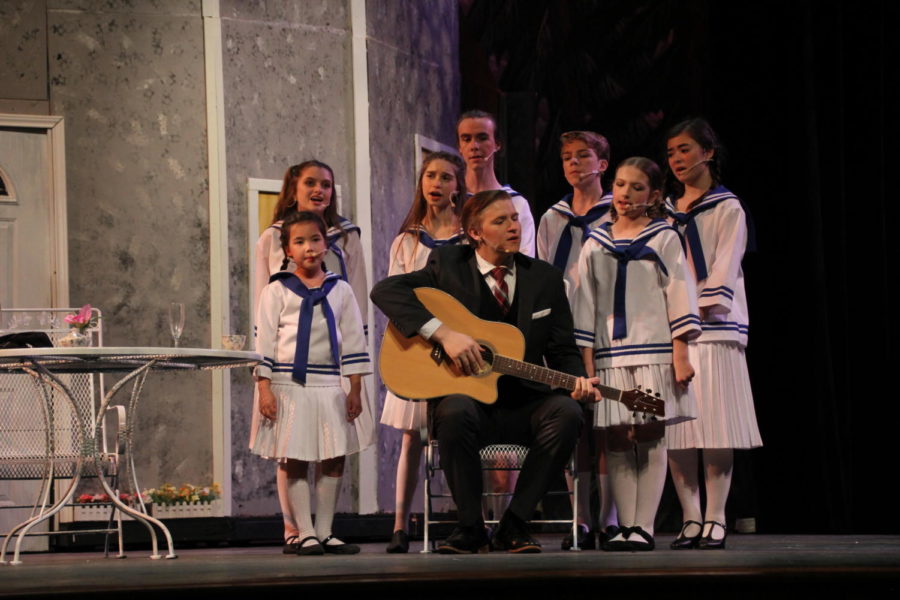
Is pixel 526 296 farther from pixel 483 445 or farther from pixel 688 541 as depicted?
pixel 688 541

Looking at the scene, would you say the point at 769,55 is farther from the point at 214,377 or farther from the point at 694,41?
the point at 214,377

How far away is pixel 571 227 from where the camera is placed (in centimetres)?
505

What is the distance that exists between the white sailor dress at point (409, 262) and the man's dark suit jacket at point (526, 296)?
1.27 feet

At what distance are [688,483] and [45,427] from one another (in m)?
2.41

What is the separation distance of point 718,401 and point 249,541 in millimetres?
2725

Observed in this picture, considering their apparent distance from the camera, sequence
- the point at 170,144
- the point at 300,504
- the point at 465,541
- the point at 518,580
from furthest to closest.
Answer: the point at 170,144 < the point at 300,504 < the point at 465,541 < the point at 518,580

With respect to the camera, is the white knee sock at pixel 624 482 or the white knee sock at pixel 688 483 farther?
the white knee sock at pixel 688 483

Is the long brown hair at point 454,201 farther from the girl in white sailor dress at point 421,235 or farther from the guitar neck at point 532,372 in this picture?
the guitar neck at point 532,372

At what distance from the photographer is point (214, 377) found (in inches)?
250

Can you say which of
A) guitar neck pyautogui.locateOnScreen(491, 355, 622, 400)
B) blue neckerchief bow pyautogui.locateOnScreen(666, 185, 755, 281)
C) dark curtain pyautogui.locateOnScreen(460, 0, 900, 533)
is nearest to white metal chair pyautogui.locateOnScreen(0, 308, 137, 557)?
guitar neck pyautogui.locateOnScreen(491, 355, 622, 400)

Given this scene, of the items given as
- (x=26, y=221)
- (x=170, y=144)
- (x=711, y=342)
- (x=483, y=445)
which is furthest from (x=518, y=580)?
(x=26, y=221)

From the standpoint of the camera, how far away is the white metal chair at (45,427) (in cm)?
452

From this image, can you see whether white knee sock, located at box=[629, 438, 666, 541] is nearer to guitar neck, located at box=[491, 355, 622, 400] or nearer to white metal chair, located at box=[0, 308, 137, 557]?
guitar neck, located at box=[491, 355, 622, 400]

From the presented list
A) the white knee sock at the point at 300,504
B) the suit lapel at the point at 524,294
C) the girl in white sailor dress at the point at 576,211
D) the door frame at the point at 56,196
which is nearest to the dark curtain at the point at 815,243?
the girl in white sailor dress at the point at 576,211
